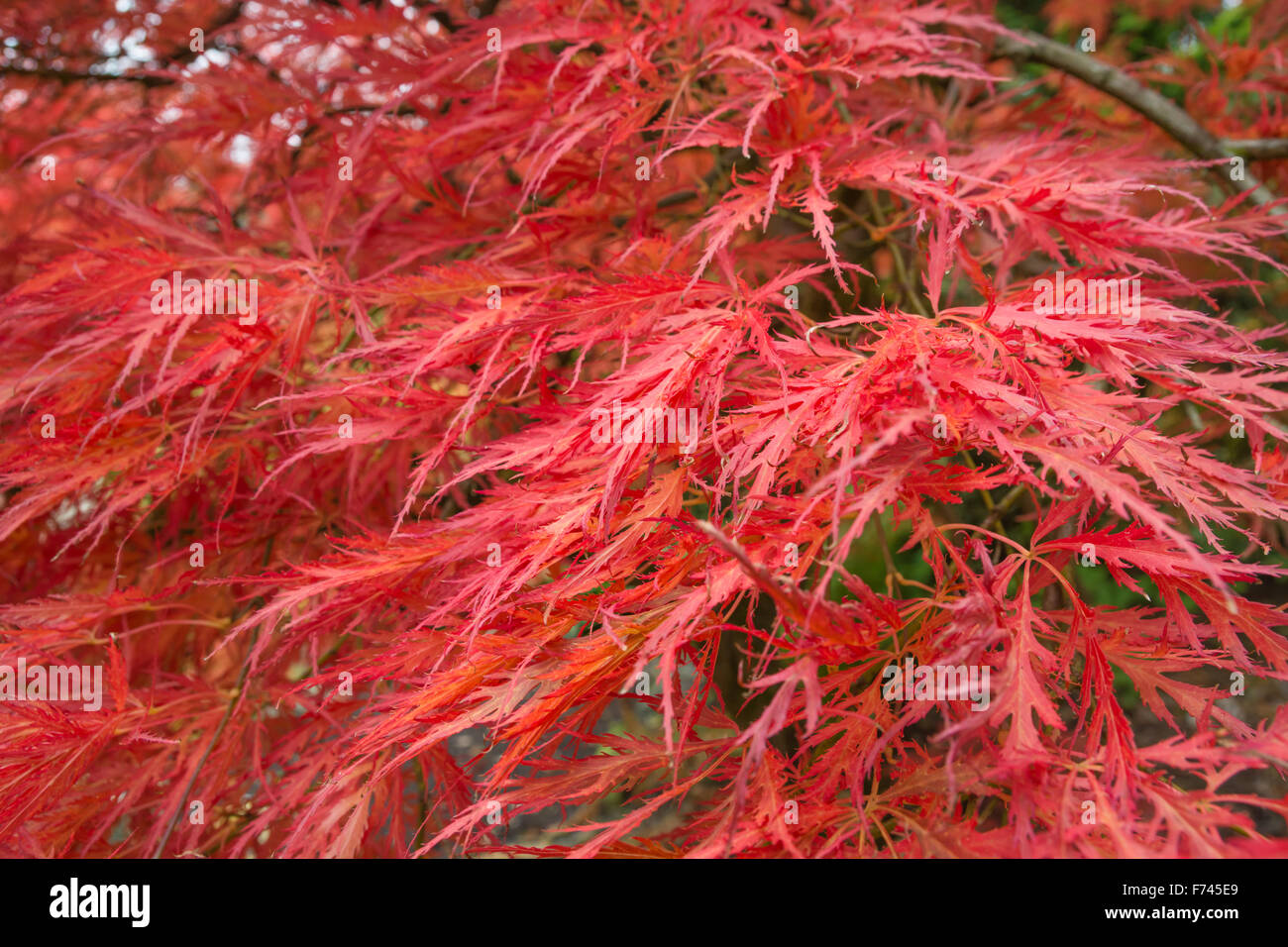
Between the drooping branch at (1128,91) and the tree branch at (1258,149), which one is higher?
the drooping branch at (1128,91)

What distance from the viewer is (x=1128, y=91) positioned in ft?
5.00

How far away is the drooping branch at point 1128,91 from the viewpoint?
146 centimetres

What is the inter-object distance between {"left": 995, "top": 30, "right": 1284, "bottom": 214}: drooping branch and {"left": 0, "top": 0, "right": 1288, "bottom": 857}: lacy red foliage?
0.20ft

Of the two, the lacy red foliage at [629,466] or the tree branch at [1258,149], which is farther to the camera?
the tree branch at [1258,149]

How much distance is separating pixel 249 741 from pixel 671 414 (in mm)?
779

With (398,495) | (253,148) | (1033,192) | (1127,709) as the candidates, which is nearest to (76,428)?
(398,495)

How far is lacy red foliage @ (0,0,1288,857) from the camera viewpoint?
0.74 meters

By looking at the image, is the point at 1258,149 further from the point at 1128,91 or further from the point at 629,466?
the point at 629,466

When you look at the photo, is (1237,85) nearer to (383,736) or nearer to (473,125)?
(473,125)

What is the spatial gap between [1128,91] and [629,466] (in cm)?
134

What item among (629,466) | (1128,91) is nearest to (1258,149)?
(1128,91)

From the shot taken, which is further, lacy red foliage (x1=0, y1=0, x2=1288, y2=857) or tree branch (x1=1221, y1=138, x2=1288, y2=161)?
tree branch (x1=1221, y1=138, x2=1288, y2=161)

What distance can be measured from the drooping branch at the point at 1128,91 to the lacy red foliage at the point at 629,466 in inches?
2.5

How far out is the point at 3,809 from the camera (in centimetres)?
90
